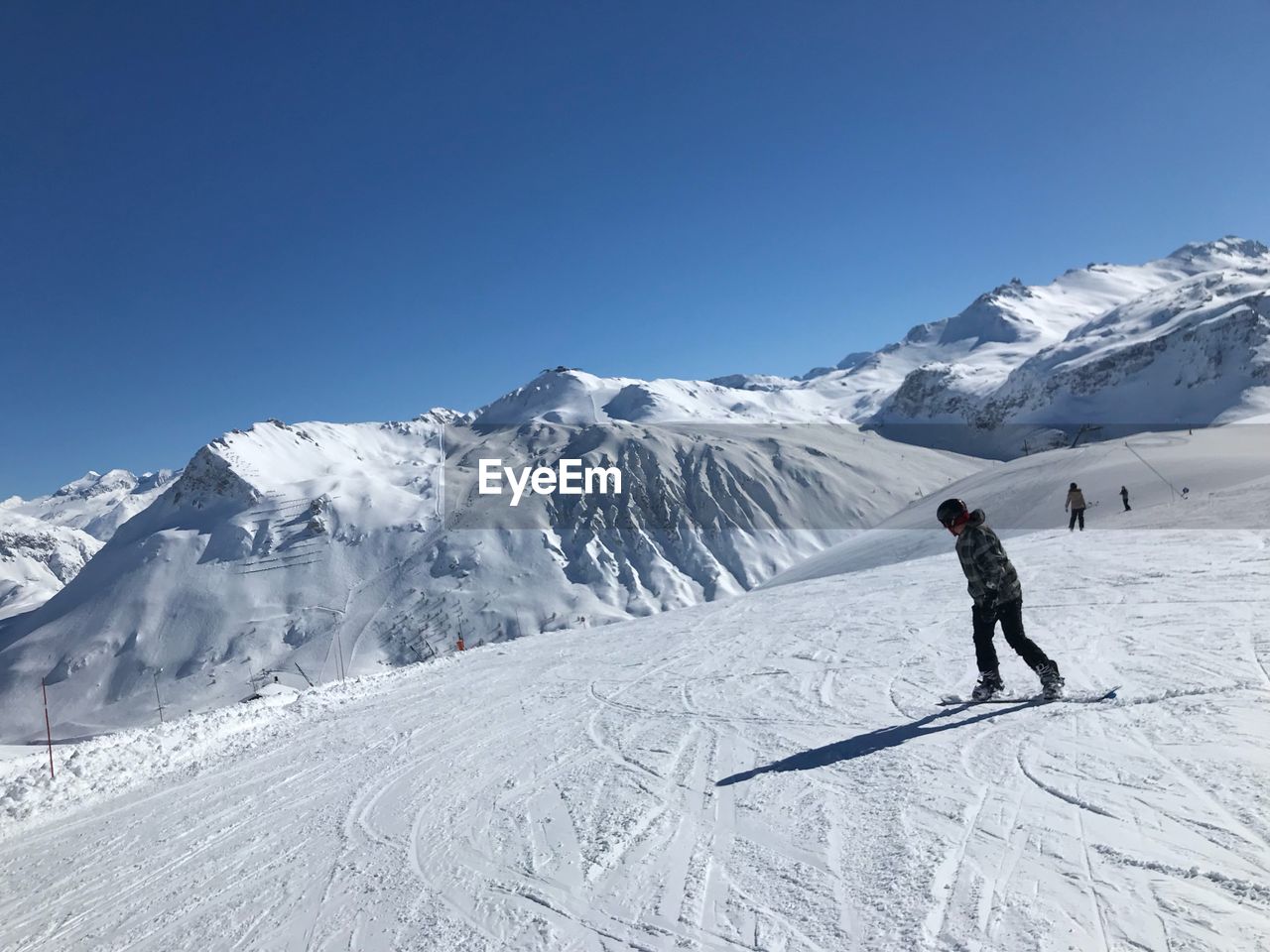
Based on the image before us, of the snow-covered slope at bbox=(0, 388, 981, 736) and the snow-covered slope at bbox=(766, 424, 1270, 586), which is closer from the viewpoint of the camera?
the snow-covered slope at bbox=(766, 424, 1270, 586)

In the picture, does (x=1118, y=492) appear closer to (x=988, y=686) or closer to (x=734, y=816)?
(x=988, y=686)

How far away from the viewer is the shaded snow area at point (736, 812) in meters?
3.87

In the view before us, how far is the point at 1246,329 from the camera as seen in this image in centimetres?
12750

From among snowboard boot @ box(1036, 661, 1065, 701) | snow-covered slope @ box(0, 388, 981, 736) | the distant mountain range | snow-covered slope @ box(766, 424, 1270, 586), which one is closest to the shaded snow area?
snowboard boot @ box(1036, 661, 1065, 701)

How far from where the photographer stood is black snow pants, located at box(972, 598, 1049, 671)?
6.76 m

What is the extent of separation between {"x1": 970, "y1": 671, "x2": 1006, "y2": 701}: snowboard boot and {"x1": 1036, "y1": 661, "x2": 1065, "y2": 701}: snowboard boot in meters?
0.37

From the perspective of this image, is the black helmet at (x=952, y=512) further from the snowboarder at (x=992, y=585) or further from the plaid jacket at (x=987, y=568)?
the plaid jacket at (x=987, y=568)

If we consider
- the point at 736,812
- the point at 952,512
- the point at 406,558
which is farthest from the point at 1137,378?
the point at 736,812

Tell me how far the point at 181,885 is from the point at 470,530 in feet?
388

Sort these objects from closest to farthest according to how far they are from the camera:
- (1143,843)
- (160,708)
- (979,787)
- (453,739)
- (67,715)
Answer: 1. (1143,843)
2. (979,787)
3. (453,739)
4. (160,708)
5. (67,715)

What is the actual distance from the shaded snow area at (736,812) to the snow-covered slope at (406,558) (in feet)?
287

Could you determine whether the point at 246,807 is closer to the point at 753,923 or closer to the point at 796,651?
the point at 753,923

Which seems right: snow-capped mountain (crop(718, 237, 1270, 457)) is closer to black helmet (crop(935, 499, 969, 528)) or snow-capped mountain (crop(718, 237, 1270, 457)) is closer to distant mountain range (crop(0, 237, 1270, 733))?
distant mountain range (crop(0, 237, 1270, 733))

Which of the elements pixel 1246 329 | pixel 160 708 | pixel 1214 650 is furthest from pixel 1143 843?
pixel 1246 329
